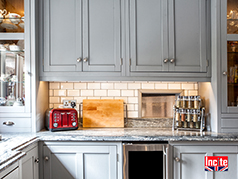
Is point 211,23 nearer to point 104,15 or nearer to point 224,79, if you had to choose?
point 224,79

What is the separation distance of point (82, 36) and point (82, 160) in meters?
1.21

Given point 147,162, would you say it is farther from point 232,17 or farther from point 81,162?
point 232,17

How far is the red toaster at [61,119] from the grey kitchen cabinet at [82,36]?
43 centimetres

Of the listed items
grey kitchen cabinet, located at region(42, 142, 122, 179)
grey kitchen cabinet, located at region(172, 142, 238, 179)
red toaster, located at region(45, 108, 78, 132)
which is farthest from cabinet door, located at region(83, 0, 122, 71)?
grey kitchen cabinet, located at region(172, 142, 238, 179)

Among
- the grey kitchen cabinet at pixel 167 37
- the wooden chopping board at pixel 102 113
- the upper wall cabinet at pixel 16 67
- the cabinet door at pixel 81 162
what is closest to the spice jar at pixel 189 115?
the grey kitchen cabinet at pixel 167 37

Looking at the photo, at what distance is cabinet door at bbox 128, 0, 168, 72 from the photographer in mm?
2096

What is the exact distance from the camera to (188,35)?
2.11m

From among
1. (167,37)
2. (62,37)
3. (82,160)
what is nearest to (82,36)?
(62,37)

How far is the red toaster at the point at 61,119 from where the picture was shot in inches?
81.1

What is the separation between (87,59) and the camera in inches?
81.9

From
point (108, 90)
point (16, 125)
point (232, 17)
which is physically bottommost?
point (16, 125)

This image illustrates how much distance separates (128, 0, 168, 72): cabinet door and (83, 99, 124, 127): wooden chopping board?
1.78ft

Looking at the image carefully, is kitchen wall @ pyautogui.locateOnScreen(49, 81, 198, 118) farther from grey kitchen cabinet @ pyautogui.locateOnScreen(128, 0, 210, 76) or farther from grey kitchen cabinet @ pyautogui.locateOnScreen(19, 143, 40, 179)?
grey kitchen cabinet @ pyautogui.locateOnScreen(19, 143, 40, 179)

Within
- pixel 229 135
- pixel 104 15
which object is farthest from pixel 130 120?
pixel 104 15
